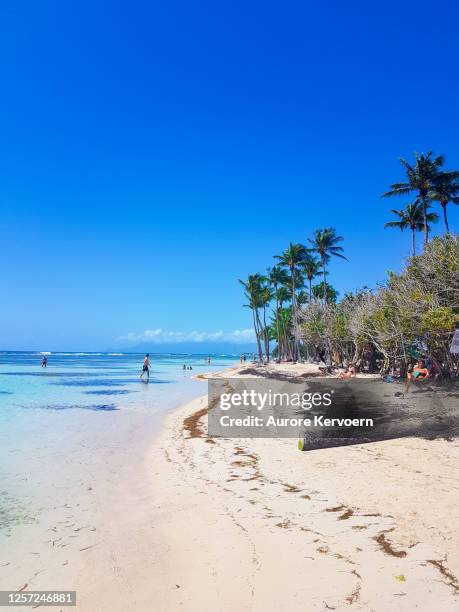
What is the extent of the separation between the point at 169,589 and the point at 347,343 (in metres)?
39.8

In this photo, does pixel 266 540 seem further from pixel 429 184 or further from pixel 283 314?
pixel 283 314

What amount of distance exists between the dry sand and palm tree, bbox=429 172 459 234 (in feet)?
99.3

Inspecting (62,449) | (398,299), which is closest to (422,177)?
(398,299)

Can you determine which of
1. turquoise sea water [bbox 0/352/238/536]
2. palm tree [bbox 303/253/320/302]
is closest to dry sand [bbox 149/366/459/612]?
turquoise sea water [bbox 0/352/238/536]

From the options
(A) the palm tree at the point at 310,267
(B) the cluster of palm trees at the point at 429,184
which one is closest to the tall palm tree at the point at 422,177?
(B) the cluster of palm trees at the point at 429,184

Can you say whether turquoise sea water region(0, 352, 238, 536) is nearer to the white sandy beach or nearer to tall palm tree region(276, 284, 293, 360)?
the white sandy beach

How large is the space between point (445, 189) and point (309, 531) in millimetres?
35216

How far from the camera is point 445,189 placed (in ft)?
110

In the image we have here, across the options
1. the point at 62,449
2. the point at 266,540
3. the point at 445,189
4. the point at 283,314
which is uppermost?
the point at 445,189

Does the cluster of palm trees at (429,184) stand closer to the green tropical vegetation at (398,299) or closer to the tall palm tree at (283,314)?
the green tropical vegetation at (398,299)

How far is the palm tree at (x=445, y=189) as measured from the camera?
33125 millimetres

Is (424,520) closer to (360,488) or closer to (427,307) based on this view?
(360,488)

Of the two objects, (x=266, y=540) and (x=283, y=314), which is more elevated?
(x=283, y=314)

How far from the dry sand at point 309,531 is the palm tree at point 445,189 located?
30274 mm
